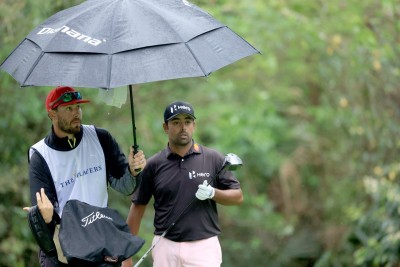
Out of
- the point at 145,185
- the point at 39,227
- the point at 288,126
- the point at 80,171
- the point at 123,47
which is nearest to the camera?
the point at 123,47

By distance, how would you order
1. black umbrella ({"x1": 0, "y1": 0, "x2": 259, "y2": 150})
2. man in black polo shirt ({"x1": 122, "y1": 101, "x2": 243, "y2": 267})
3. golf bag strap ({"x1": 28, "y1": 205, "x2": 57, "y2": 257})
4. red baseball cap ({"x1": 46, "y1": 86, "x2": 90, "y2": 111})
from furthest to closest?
1. man in black polo shirt ({"x1": 122, "y1": 101, "x2": 243, "y2": 267})
2. red baseball cap ({"x1": 46, "y1": 86, "x2": 90, "y2": 111})
3. golf bag strap ({"x1": 28, "y1": 205, "x2": 57, "y2": 257})
4. black umbrella ({"x1": 0, "y1": 0, "x2": 259, "y2": 150})

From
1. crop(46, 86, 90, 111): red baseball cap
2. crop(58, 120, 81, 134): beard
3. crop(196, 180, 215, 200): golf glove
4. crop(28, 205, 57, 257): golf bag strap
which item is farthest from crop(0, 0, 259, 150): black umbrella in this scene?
crop(196, 180, 215, 200): golf glove

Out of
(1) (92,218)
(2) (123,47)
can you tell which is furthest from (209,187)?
(2) (123,47)

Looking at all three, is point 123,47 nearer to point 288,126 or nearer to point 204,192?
point 204,192

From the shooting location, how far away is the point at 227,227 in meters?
15.5

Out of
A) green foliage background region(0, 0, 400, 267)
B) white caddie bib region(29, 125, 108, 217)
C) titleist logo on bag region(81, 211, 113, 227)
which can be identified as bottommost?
green foliage background region(0, 0, 400, 267)

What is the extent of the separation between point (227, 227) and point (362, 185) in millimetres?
3462

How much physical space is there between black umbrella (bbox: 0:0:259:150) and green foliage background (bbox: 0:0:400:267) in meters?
3.64

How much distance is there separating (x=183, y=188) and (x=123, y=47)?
4.58ft

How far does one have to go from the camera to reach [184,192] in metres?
6.51

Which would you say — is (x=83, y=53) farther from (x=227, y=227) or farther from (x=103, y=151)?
(x=227, y=227)

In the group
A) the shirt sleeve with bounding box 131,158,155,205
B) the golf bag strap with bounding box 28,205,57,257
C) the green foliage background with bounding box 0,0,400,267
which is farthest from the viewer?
the green foliage background with bounding box 0,0,400,267

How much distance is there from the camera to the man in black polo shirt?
650 cm

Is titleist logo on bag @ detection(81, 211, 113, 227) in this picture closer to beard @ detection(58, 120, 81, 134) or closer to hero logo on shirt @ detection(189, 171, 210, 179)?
beard @ detection(58, 120, 81, 134)
